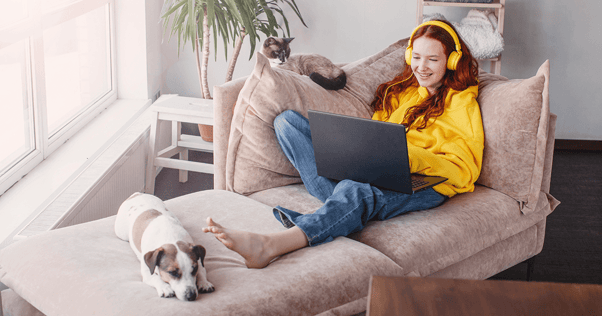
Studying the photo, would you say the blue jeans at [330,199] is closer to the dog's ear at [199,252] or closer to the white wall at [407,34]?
the dog's ear at [199,252]

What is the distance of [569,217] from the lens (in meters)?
2.58

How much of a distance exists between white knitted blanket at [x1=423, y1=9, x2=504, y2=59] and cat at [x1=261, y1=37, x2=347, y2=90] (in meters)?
1.20

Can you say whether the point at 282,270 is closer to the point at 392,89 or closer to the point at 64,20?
the point at 392,89

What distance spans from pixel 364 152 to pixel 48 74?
1.48 meters

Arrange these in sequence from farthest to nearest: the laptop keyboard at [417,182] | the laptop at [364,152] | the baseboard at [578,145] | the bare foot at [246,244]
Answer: the baseboard at [578,145], the laptop keyboard at [417,182], the laptop at [364,152], the bare foot at [246,244]

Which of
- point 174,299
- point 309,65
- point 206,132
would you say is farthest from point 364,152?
point 206,132

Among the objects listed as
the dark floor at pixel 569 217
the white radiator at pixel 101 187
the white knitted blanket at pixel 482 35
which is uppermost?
the white knitted blanket at pixel 482 35

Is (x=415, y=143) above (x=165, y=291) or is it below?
above

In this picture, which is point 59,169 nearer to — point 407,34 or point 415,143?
point 415,143

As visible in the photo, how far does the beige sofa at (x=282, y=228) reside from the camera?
1.13 m

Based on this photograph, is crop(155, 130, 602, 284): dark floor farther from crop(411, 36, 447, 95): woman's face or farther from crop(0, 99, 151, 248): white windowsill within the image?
crop(411, 36, 447, 95): woman's face

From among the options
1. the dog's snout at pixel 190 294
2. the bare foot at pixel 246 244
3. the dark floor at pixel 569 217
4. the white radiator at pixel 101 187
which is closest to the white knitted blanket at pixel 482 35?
the dark floor at pixel 569 217

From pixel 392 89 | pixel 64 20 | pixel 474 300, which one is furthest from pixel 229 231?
pixel 64 20

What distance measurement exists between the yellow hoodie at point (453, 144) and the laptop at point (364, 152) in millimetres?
64
